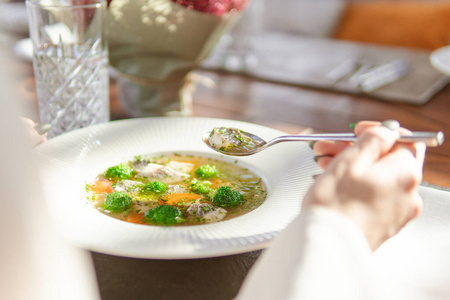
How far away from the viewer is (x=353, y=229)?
1.85 ft

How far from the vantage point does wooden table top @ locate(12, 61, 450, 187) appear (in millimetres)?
1457

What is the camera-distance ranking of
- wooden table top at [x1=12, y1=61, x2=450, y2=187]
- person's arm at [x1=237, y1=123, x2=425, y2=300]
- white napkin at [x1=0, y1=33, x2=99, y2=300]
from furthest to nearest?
wooden table top at [x1=12, y1=61, x2=450, y2=187], person's arm at [x1=237, y1=123, x2=425, y2=300], white napkin at [x1=0, y1=33, x2=99, y2=300]

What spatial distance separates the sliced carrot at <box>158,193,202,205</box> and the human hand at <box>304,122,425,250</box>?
369mm

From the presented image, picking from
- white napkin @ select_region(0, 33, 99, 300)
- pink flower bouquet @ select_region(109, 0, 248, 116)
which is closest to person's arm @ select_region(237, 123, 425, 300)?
white napkin @ select_region(0, 33, 99, 300)

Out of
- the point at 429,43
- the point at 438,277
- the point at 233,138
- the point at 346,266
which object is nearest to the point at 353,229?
the point at 346,266

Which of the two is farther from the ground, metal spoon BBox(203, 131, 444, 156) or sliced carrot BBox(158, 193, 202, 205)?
metal spoon BBox(203, 131, 444, 156)

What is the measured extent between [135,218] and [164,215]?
0.20 feet

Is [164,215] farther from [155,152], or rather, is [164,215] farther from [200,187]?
[155,152]

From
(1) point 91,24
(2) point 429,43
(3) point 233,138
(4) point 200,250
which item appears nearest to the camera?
(4) point 200,250

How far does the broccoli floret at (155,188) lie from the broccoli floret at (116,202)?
2.9 inches

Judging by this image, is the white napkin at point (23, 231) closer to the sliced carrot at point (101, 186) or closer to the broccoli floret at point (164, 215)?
the broccoli floret at point (164, 215)

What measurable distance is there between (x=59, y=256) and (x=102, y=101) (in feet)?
3.11

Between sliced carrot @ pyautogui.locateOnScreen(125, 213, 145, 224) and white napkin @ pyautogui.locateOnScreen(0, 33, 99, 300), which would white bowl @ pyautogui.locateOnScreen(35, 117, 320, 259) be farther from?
white napkin @ pyautogui.locateOnScreen(0, 33, 99, 300)

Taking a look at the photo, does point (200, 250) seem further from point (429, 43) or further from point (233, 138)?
point (429, 43)
